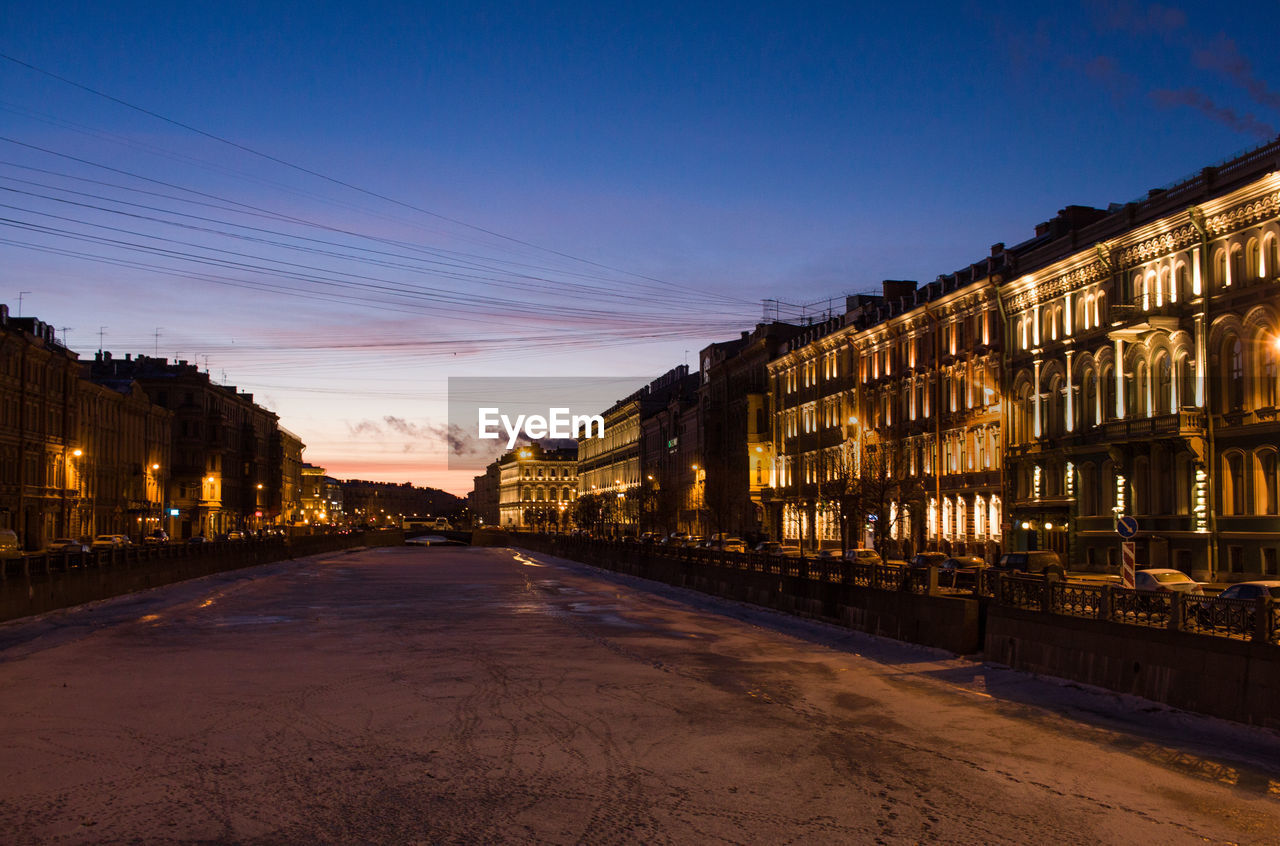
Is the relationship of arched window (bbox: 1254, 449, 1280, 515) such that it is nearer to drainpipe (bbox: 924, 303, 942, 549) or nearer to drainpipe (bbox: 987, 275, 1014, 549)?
drainpipe (bbox: 987, 275, 1014, 549)

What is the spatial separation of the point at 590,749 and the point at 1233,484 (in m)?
37.2

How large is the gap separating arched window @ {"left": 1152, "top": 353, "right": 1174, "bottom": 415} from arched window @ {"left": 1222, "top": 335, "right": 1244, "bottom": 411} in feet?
10.4

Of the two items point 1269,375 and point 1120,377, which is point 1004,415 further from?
point 1269,375

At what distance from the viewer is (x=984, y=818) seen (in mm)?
13062

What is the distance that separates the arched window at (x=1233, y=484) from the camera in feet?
150

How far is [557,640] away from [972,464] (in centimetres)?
4013

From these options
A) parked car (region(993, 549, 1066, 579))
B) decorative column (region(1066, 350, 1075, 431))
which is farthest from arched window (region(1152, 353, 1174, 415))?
parked car (region(993, 549, 1066, 579))

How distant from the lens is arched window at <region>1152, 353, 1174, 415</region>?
49409 mm

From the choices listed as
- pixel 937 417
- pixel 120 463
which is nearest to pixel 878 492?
pixel 937 417

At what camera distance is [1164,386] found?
50.0 metres

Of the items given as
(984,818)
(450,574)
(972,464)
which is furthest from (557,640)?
(450,574)

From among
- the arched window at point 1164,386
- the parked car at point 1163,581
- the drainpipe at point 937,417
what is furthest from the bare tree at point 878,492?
the parked car at point 1163,581

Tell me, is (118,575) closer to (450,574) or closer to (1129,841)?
(450,574)

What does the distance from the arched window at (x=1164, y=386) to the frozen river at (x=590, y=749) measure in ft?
81.6
